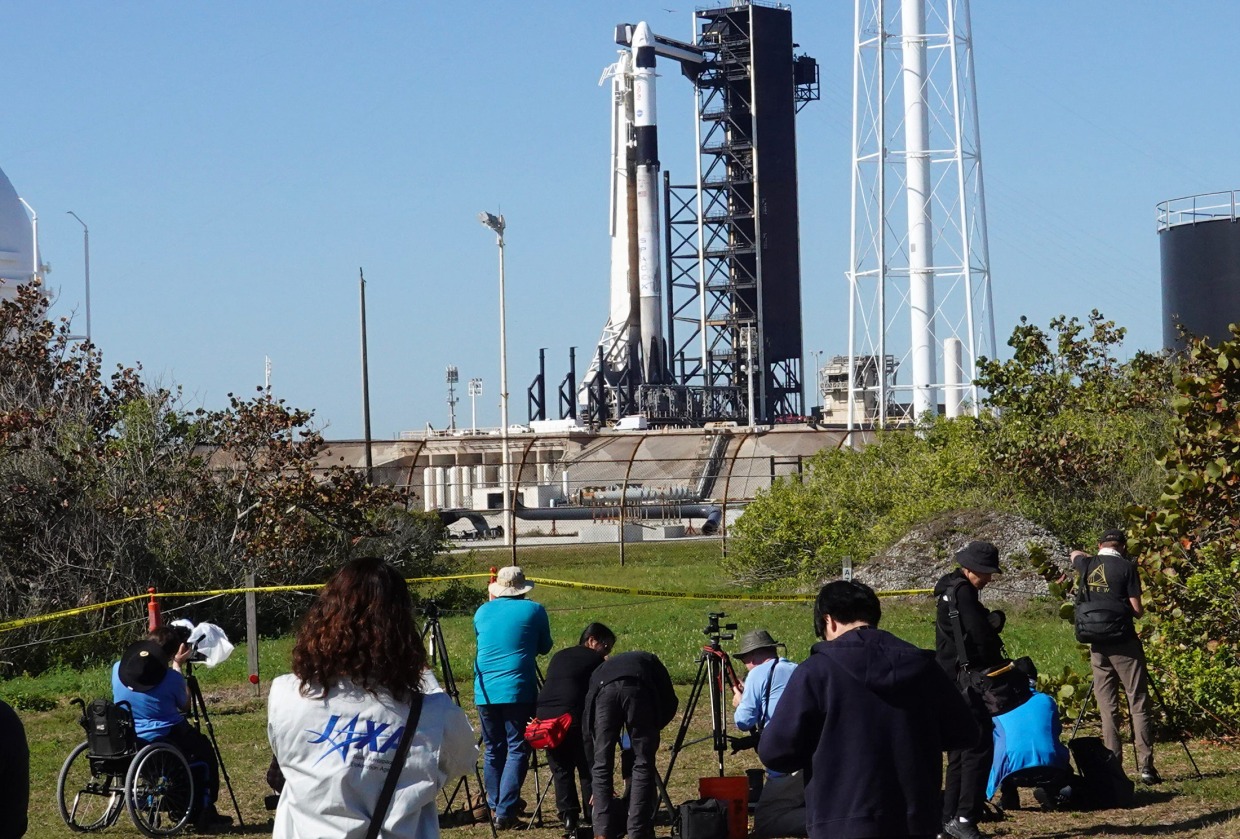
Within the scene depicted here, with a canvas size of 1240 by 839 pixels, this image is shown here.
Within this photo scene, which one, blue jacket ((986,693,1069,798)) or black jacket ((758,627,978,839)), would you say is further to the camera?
blue jacket ((986,693,1069,798))

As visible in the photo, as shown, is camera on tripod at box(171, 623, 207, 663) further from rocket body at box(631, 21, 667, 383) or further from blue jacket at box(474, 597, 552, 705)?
rocket body at box(631, 21, 667, 383)

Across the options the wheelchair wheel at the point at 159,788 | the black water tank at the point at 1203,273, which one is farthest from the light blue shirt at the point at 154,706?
the black water tank at the point at 1203,273

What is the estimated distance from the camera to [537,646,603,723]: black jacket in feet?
27.9

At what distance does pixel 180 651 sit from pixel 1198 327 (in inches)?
1431

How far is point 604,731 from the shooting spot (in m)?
8.09

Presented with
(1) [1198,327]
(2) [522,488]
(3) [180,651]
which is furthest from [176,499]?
(2) [522,488]

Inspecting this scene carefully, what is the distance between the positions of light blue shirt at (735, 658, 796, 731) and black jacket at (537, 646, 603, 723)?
2.73 ft

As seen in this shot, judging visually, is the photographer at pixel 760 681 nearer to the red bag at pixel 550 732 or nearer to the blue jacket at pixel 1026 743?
the red bag at pixel 550 732

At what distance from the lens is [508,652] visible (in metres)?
9.11

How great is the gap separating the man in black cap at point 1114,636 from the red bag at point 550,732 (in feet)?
10.6

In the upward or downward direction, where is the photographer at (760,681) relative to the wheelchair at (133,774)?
upward

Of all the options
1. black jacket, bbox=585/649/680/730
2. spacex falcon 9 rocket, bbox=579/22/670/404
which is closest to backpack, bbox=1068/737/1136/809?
black jacket, bbox=585/649/680/730

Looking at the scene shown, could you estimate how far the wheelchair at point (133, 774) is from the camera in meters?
8.96

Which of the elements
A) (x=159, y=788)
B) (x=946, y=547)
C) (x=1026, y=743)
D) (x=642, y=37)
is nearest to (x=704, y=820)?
(x=1026, y=743)
